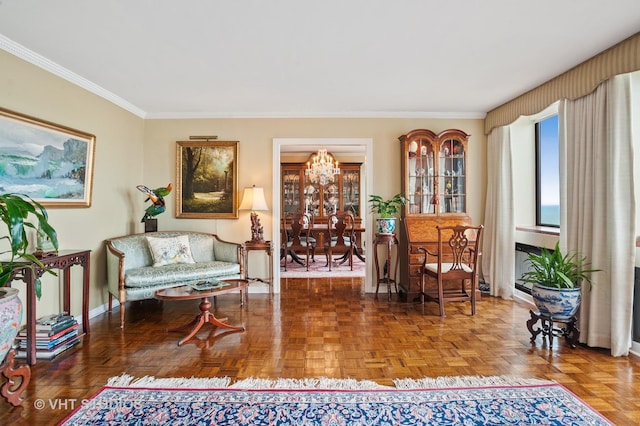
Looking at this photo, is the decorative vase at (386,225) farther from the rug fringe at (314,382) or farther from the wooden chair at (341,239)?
the rug fringe at (314,382)

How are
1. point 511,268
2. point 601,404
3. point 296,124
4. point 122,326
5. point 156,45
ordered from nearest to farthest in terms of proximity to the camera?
point 601,404, point 156,45, point 122,326, point 511,268, point 296,124

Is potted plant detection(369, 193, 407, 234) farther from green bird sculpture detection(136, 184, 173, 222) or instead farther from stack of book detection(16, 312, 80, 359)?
stack of book detection(16, 312, 80, 359)

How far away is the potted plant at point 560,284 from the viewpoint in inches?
109

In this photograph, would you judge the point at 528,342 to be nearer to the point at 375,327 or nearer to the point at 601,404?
the point at 601,404

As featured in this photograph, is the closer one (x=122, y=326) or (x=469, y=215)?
(x=122, y=326)

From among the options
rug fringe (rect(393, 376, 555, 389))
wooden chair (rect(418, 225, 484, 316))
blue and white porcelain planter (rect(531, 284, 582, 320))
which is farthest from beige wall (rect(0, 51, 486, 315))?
rug fringe (rect(393, 376, 555, 389))

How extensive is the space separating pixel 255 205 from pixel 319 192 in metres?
3.87

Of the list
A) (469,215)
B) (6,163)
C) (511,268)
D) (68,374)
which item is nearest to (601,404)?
(511,268)

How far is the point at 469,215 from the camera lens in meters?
4.77

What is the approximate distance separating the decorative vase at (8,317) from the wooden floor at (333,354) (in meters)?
0.41

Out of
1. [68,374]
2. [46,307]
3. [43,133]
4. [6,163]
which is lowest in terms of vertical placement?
[68,374]

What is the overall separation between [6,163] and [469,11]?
3.64m

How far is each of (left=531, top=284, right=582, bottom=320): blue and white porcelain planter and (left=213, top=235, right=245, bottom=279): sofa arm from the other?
3.12 meters

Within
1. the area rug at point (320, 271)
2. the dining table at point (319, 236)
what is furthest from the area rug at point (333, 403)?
the dining table at point (319, 236)
